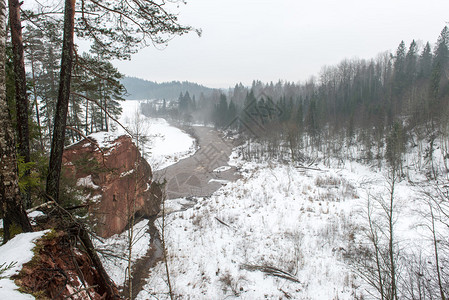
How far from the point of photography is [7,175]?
9.84 ft

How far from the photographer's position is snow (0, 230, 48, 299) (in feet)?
6.54

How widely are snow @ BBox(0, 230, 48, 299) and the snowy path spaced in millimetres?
15437

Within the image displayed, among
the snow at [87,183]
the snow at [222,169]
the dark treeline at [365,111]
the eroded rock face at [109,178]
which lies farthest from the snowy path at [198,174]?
the dark treeline at [365,111]

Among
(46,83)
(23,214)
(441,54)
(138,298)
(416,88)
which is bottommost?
(138,298)

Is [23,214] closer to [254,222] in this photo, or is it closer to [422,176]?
[254,222]

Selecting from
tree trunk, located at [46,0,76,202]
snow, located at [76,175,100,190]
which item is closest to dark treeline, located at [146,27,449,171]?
snow, located at [76,175,100,190]

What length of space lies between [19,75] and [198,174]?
26339 mm

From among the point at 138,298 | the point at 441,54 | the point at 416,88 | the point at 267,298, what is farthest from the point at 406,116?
the point at 138,298

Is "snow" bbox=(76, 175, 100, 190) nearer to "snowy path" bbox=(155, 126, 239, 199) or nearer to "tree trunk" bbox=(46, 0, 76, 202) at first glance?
"snowy path" bbox=(155, 126, 239, 199)

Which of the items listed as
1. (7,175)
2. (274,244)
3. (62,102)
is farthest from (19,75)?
(274,244)

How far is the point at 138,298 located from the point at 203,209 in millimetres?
8819

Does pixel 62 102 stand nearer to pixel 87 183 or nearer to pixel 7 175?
pixel 7 175

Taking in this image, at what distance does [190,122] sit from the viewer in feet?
303

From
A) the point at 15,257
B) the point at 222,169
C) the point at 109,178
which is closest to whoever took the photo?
the point at 15,257
